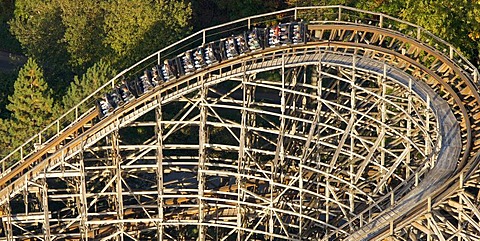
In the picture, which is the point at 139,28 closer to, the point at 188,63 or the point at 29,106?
the point at 29,106

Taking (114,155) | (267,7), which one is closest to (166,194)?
(114,155)

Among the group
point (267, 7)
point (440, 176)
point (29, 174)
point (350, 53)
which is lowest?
point (440, 176)

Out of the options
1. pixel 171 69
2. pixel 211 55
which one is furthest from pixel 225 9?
pixel 211 55

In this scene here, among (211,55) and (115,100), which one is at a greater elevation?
(211,55)

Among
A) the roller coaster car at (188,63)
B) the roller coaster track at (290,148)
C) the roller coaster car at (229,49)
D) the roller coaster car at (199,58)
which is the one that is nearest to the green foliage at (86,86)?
the roller coaster track at (290,148)

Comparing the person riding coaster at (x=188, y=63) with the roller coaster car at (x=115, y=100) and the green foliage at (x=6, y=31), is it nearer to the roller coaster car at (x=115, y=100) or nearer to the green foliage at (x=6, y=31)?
the roller coaster car at (x=115, y=100)

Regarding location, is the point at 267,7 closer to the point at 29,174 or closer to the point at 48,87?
the point at 48,87

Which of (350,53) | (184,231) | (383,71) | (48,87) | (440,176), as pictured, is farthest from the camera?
(48,87)

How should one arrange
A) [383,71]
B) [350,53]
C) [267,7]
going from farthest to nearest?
[267,7] → [350,53] → [383,71]
